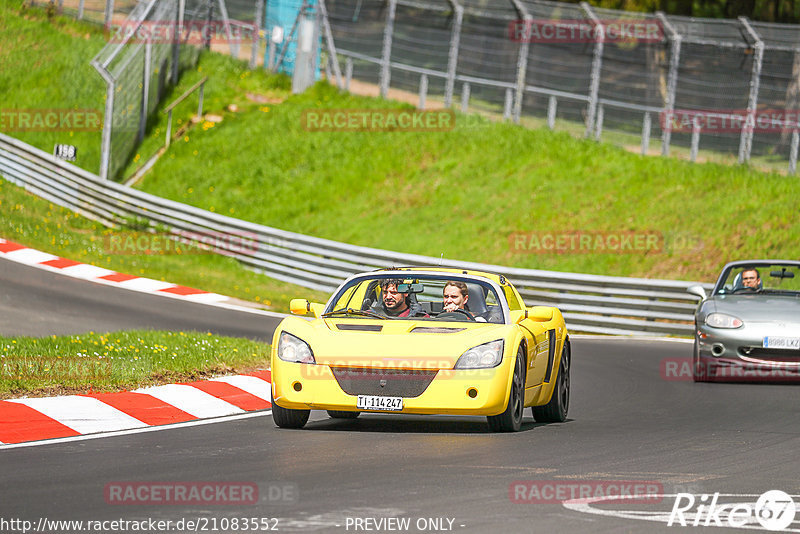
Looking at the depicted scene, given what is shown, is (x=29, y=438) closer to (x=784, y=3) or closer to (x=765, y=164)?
(x=765, y=164)

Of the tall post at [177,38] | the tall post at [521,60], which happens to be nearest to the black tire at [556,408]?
the tall post at [521,60]

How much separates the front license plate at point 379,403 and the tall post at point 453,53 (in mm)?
24356

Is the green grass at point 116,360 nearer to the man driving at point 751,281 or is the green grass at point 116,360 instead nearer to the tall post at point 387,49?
the man driving at point 751,281

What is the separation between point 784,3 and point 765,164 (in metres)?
13.7

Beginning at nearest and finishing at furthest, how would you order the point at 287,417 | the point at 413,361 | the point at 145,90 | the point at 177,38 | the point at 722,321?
the point at 413,361, the point at 287,417, the point at 722,321, the point at 145,90, the point at 177,38

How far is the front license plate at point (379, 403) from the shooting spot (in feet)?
30.8

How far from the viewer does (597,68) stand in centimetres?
3025

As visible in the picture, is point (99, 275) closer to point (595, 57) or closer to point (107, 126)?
point (107, 126)

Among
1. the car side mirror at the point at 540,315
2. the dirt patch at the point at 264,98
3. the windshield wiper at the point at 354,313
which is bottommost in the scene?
the dirt patch at the point at 264,98

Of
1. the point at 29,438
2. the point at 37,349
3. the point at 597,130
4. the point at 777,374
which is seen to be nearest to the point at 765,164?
the point at 597,130

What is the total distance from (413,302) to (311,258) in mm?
15457

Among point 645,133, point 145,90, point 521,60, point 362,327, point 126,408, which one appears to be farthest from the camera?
point 145,90

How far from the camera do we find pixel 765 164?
28031 mm

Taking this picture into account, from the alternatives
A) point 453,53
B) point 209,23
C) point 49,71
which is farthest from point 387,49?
point 49,71
